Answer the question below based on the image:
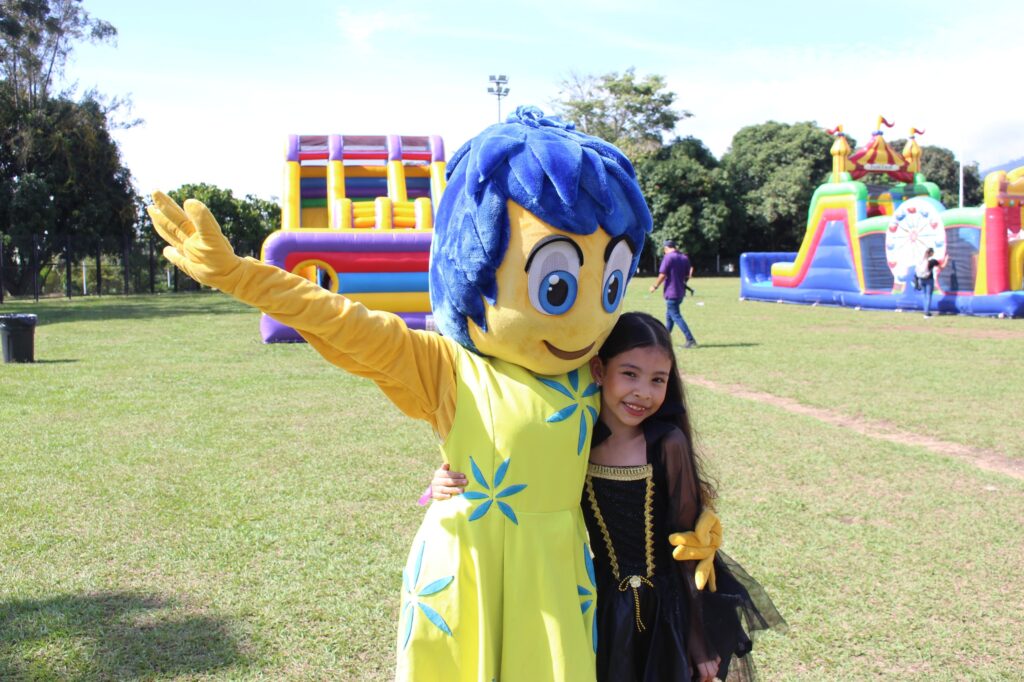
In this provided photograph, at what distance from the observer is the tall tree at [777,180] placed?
41.2 meters

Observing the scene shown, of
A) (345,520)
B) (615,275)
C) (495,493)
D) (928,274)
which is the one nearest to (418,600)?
(495,493)

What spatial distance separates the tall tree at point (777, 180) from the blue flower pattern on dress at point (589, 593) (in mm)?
40938

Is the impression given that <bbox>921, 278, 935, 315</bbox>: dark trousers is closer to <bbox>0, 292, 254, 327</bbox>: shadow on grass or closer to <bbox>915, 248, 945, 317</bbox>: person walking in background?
<bbox>915, 248, 945, 317</bbox>: person walking in background

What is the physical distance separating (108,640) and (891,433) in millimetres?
5900

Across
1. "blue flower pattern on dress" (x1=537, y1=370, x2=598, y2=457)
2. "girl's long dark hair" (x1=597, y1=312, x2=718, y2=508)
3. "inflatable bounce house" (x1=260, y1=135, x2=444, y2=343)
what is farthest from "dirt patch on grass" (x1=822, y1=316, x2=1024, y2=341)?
"blue flower pattern on dress" (x1=537, y1=370, x2=598, y2=457)

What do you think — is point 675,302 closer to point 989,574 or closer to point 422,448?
point 422,448

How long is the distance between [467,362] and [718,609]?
3.28ft

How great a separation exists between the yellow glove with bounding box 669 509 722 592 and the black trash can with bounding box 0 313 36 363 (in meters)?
11.3

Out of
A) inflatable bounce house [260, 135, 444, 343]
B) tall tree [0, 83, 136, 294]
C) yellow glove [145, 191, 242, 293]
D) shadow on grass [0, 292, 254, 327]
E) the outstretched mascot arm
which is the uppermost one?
tall tree [0, 83, 136, 294]

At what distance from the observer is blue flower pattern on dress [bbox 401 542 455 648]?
2.25m

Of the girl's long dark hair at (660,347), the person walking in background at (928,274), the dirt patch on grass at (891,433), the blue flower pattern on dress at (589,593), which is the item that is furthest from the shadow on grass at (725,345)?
the blue flower pattern on dress at (589,593)

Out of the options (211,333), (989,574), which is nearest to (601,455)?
(989,574)

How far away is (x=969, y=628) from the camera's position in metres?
3.62

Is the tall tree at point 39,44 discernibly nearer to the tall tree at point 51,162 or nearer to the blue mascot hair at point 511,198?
the tall tree at point 51,162
